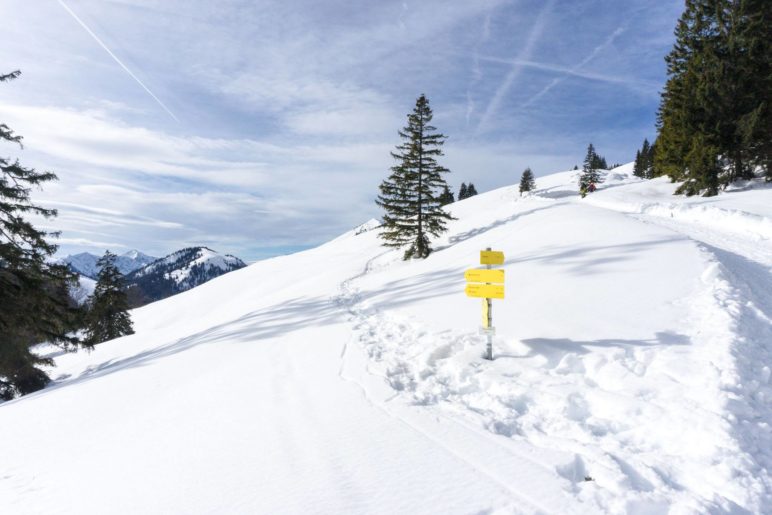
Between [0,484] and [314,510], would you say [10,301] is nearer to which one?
[0,484]

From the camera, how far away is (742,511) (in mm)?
2605

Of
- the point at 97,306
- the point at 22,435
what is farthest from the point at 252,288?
the point at 22,435

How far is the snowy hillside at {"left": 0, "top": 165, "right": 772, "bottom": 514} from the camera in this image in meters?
2.86

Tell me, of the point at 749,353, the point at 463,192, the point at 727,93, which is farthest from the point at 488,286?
the point at 463,192

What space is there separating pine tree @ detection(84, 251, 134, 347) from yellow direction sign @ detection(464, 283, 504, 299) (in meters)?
34.8

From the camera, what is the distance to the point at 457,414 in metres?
4.18

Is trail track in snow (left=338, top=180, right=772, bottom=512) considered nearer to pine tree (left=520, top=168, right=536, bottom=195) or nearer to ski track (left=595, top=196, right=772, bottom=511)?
ski track (left=595, top=196, right=772, bottom=511)

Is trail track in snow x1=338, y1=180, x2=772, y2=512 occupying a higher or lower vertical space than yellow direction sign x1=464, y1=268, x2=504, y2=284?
lower

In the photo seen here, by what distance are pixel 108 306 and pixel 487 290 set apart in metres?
36.7

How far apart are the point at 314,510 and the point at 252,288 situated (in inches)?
1189

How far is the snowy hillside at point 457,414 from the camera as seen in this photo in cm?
286

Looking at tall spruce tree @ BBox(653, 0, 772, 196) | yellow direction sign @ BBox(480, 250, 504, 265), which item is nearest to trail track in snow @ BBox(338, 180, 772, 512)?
yellow direction sign @ BBox(480, 250, 504, 265)

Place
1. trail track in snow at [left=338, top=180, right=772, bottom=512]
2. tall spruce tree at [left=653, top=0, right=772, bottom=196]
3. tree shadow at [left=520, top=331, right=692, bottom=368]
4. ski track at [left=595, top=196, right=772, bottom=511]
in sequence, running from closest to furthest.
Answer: trail track in snow at [left=338, top=180, right=772, bottom=512] < ski track at [left=595, top=196, right=772, bottom=511] < tree shadow at [left=520, top=331, right=692, bottom=368] < tall spruce tree at [left=653, top=0, right=772, bottom=196]

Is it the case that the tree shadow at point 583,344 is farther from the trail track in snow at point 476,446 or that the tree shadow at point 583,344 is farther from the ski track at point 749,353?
the trail track in snow at point 476,446
